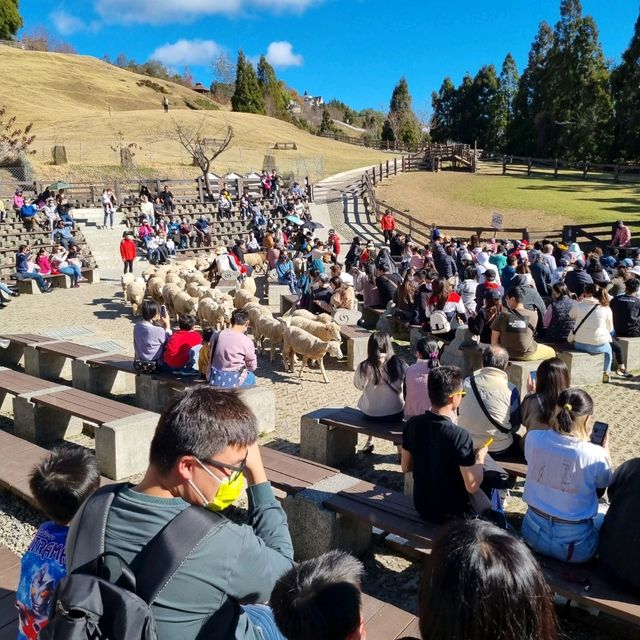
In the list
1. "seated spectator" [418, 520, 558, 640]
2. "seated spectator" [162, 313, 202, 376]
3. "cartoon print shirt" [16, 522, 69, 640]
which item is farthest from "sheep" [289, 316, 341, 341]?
Result: "seated spectator" [418, 520, 558, 640]

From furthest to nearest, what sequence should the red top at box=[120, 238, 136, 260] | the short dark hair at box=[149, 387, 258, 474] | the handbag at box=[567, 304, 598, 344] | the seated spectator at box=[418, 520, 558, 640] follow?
the red top at box=[120, 238, 136, 260]
the handbag at box=[567, 304, 598, 344]
the short dark hair at box=[149, 387, 258, 474]
the seated spectator at box=[418, 520, 558, 640]

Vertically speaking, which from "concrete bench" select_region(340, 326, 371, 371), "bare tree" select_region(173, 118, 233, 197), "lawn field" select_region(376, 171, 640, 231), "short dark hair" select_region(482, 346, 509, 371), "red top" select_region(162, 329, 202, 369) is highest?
"bare tree" select_region(173, 118, 233, 197)

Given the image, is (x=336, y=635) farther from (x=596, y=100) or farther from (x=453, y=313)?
(x=596, y=100)

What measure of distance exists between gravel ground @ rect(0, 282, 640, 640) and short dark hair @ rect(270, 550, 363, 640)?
2869 millimetres

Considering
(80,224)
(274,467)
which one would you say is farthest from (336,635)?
(80,224)

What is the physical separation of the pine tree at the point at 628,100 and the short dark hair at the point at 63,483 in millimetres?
56983

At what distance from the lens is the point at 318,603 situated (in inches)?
80.6

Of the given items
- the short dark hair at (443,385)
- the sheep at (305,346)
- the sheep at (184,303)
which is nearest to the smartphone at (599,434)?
the short dark hair at (443,385)

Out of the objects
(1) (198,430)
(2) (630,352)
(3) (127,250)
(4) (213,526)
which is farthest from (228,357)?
(3) (127,250)

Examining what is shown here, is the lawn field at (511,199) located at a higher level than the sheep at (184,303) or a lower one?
higher

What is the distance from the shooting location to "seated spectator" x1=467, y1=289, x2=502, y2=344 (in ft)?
32.4

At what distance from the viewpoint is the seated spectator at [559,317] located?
1026 cm

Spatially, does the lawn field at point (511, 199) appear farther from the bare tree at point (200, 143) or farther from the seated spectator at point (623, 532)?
the seated spectator at point (623, 532)

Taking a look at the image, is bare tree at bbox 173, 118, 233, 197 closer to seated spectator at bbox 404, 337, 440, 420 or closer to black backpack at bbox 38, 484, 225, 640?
seated spectator at bbox 404, 337, 440, 420
